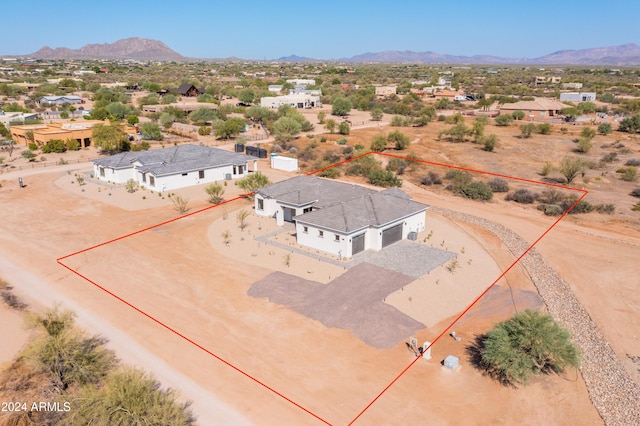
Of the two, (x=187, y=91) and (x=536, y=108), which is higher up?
(x=187, y=91)

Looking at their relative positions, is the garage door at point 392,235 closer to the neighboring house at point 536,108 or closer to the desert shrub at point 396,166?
the desert shrub at point 396,166

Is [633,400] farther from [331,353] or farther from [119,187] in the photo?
[119,187]

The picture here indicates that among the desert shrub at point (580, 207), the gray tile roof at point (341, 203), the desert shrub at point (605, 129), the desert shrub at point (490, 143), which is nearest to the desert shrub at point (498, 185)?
the desert shrub at point (580, 207)

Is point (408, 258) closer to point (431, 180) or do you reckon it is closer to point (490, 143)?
point (431, 180)

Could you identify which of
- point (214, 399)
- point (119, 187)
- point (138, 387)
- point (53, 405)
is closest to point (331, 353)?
point (214, 399)

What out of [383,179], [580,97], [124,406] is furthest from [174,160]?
[580,97]

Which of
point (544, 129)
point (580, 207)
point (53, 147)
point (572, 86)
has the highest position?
point (572, 86)

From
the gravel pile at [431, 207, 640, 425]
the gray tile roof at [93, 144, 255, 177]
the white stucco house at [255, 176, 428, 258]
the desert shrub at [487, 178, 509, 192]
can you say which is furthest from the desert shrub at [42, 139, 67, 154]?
the gravel pile at [431, 207, 640, 425]

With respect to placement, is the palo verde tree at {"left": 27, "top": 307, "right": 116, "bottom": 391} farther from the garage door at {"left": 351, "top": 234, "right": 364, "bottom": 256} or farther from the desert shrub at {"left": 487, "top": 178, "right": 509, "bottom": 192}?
the desert shrub at {"left": 487, "top": 178, "right": 509, "bottom": 192}

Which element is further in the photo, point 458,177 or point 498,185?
point 458,177
